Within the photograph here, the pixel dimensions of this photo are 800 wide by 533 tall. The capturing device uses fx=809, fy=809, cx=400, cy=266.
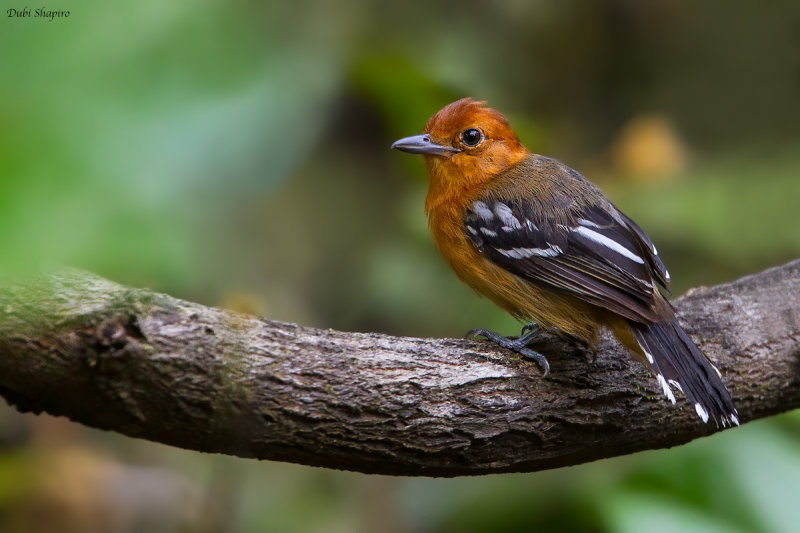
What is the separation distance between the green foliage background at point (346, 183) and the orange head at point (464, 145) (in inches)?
28.1

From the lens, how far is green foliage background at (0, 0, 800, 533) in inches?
31.5

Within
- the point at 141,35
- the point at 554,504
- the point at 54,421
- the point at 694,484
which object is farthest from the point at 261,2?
the point at 54,421

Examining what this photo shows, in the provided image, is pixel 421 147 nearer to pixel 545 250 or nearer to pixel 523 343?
pixel 545 250

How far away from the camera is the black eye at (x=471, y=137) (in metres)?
4.42

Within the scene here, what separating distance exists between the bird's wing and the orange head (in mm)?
294

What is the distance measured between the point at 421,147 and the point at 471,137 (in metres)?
0.29

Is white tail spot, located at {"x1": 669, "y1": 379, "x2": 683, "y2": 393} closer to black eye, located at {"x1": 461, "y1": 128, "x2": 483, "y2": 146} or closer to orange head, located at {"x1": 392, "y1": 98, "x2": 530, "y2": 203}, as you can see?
orange head, located at {"x1": 392, "y1": 98, "x2": 530, "y2": 203}

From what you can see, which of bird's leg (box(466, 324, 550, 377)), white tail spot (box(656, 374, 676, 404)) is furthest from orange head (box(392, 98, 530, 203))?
white tail spot (box(656, 374, 676, 404))

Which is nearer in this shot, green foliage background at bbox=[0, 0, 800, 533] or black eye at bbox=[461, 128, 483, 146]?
green foliage background at bbox=[0, 0, 800, 533]

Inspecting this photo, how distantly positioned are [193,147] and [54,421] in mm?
4635

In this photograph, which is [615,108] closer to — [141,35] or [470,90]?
[470,90]

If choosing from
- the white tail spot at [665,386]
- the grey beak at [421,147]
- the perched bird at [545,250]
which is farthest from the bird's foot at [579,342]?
the grey beak at [421,147]

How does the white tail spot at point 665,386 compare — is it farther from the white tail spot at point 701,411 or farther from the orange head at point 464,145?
the orange head at point 464,145
